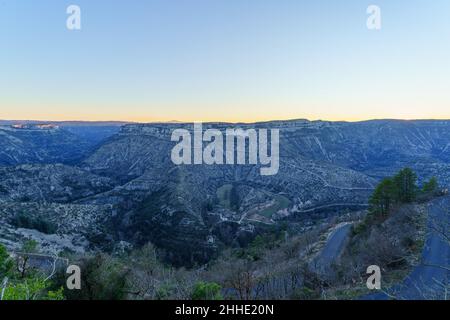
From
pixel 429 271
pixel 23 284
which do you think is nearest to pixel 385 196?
pixel 429 271

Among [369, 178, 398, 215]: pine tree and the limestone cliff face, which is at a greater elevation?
[369, 178, 398, 215]: pine tree

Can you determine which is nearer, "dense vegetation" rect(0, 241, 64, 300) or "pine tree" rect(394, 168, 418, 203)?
"dense vegetation" rect(0, 241, 64, 300)

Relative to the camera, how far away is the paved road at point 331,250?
26087 millimetres

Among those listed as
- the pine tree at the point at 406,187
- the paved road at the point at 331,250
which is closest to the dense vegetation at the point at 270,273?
the pine tree at the point at 406,187

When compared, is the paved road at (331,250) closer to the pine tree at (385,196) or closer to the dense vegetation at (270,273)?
the dense vegetation at (270,273)

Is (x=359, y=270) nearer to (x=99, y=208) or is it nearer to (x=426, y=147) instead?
(x=99, y=208)

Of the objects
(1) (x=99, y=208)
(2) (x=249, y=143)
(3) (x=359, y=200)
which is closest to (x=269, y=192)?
(3) (x=359, y=200)

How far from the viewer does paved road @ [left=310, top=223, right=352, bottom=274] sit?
85.6 ft

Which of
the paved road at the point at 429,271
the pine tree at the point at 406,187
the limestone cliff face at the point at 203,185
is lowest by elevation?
the limestone cliff face at the point at 203,185

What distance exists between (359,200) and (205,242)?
44196 mm

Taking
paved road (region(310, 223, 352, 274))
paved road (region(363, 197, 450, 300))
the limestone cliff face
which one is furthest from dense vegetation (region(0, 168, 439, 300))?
the limestone cliff face

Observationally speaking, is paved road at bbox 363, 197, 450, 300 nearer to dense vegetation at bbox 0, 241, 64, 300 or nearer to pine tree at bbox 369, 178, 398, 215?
pine tree at bbox 369, 178, 398, 215

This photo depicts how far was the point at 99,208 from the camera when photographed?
78250 millimetres
